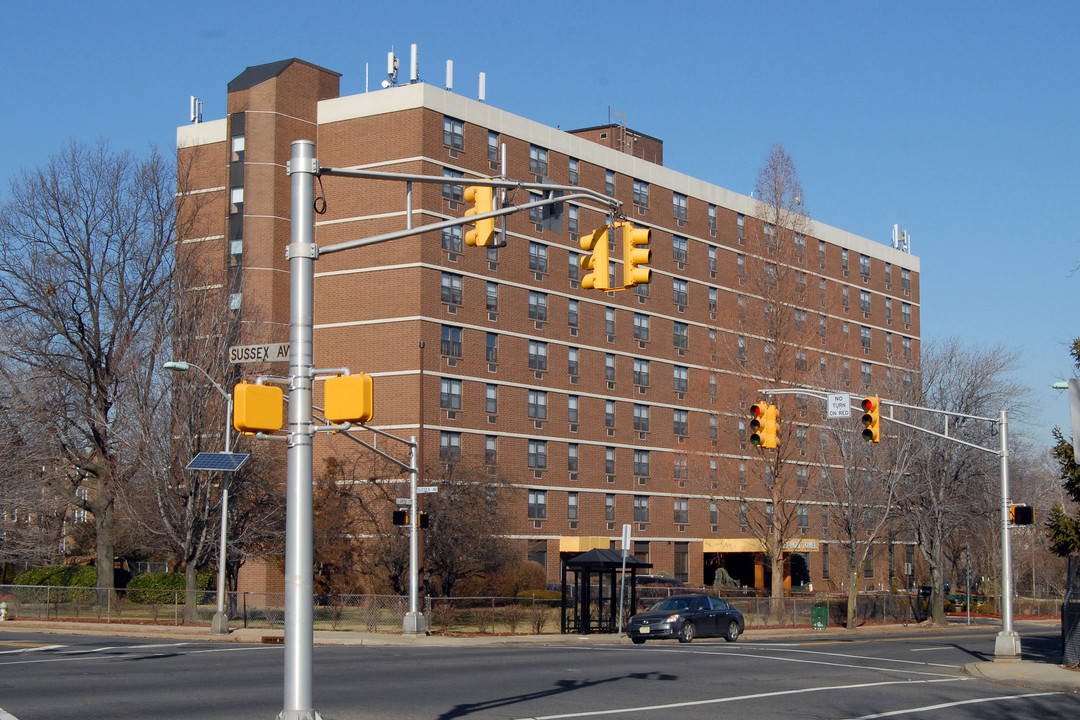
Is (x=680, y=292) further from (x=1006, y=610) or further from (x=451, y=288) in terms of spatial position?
(x=1006, y=610)

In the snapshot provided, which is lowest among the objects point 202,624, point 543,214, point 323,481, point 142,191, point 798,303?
point 202,624

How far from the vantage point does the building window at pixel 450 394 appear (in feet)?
195

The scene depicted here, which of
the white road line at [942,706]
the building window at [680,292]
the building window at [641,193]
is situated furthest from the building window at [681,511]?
the white road line at [942,706]

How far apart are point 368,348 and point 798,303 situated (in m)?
22.1

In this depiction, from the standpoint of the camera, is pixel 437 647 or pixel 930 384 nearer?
pixel 437 647

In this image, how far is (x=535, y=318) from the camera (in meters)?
64.9

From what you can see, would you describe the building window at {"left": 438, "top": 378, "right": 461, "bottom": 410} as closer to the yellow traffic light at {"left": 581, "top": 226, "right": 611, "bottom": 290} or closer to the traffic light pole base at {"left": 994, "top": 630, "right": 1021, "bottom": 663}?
the traffic light pole base at {"left": 994, "top": 630, "right": 1021, "bottom": 663}

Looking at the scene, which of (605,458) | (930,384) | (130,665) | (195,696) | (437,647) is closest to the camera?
(195,696)

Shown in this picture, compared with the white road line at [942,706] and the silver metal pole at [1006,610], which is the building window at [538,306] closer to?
the silver metal pole at [1006,610]

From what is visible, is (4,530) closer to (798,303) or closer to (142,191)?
(142,191)

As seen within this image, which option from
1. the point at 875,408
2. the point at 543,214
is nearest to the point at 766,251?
the point at 875,408

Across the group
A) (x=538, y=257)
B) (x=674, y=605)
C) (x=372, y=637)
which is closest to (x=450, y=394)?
(x=538, y=257)

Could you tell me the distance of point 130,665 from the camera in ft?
77.0

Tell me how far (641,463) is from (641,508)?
2.73 meters
